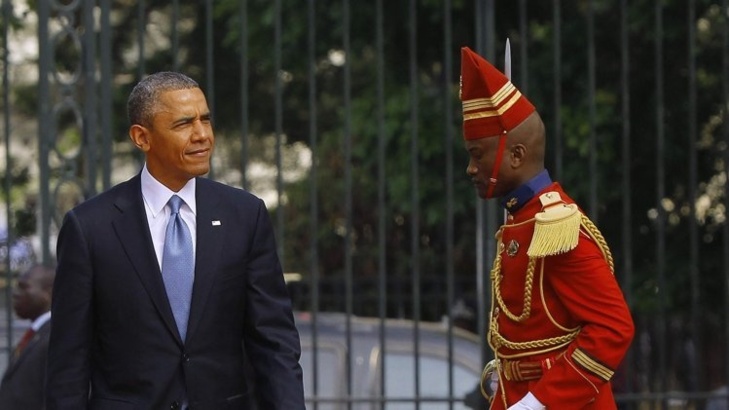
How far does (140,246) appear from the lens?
430 cm

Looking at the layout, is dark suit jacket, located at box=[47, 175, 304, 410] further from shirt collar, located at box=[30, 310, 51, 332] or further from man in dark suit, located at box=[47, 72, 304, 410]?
shirt collar, located at box=[30, 310, 51, 332]

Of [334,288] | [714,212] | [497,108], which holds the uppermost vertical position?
[497,108]

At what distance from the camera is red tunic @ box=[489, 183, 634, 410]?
4.23m

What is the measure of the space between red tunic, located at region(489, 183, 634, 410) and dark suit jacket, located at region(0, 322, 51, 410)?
5.65ft

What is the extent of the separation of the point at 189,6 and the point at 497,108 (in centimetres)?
908

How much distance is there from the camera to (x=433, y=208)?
9.36m

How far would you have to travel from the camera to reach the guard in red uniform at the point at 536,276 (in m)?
4.24

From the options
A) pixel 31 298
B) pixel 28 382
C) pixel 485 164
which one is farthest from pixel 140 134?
pixel 31 298

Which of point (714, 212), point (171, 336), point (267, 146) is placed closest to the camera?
point (171, 336)

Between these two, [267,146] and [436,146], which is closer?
[436,146]

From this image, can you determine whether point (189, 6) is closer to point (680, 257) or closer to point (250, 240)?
point (680, 257)

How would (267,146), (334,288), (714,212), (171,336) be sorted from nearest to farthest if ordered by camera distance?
(171,336) < (714,212) < (334,288) < (267,146)

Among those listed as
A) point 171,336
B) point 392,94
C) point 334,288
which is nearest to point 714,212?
point 392,94

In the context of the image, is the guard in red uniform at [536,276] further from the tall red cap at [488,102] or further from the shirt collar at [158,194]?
the shirt collar at [158,194]
